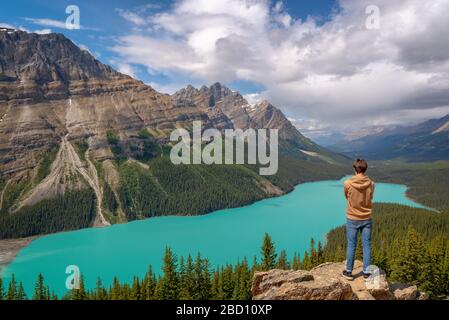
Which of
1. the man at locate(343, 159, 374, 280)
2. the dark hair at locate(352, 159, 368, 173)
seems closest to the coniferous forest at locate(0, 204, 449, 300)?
the man at locate(343, 159, 374, 280)

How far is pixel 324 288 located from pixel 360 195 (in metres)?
4.28

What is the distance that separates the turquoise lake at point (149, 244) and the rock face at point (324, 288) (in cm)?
8995

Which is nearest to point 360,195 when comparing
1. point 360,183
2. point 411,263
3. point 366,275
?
point 360,183

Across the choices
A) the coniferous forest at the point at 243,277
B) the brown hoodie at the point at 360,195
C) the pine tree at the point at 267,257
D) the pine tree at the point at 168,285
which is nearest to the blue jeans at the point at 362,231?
the brown hoodie at the point at 360,195

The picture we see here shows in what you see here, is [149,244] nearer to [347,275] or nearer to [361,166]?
[347,275]

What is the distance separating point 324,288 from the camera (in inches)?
609

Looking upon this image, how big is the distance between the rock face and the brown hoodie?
126 inches

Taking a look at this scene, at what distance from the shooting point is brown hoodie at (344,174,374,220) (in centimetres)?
1497

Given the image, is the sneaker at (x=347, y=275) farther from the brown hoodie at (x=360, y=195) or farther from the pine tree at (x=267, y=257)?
the pine tree at (x=267, y=257)

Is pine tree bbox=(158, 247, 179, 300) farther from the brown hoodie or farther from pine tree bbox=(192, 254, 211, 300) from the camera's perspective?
the brown hoodie

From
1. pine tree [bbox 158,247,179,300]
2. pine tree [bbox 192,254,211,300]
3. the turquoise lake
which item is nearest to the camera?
pine tree [bbox 158,247,179,300]

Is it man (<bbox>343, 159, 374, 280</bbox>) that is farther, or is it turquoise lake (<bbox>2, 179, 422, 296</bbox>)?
turquoise lake (<bbox>2, 179, 422, 296</bbox>)
